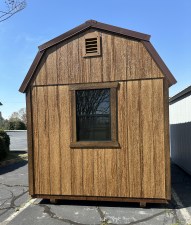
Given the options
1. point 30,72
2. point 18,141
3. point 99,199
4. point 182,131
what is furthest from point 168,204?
point 18,141

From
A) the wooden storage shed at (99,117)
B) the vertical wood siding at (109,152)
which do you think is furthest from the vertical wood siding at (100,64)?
the vertical wood siding at (109,152)

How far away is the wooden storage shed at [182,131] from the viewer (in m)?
9.41

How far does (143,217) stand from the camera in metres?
5.33

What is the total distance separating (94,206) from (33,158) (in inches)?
68.9

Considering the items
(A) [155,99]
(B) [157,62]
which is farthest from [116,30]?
(A) [155,99]

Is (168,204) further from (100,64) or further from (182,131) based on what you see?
(182,131)

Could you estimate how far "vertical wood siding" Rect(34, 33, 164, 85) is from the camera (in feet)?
19.2

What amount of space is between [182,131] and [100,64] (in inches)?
208

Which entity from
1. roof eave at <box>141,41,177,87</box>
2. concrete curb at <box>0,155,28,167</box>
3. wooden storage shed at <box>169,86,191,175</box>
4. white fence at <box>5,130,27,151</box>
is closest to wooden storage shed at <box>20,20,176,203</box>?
roof eave at <box>141,41,177,87</box>

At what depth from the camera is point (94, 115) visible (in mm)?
6031

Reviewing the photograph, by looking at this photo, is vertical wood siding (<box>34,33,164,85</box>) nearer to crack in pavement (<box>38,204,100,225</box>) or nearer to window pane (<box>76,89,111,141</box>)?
window pane (<box>76,89,111,141</box>)

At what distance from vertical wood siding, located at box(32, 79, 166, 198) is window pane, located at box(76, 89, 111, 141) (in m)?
0.24

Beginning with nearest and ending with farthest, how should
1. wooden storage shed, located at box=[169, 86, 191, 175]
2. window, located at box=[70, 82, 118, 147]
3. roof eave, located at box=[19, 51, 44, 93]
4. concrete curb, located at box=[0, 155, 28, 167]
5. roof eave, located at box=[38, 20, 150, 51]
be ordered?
roof eave, located at box=[38, 20, 150, 51] < window, located at box=[70, 82, 118, 147] < roof eave, located at box=[19, 51, 44, 93] < wooden storage shed, located at box=[169, 86, 191, 175] < concrete curb, located at box=[0, 155, 28, 167]

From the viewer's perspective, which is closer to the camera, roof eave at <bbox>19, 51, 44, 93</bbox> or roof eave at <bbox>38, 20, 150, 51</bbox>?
roof eave at <bbox>38, 20, 150, 51</bbox>
